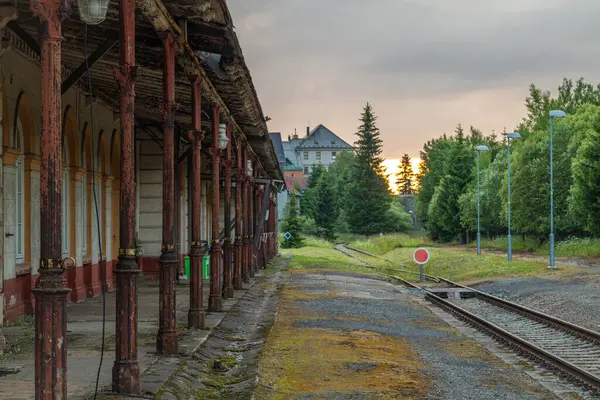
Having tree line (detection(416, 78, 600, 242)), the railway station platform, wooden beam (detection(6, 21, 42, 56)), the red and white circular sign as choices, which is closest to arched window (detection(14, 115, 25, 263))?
the railway station platform

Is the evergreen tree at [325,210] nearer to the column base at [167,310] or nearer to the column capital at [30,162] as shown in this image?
the column capital at [30,162]

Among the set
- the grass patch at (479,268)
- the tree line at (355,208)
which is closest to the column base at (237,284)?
the grass patch at (479,268)

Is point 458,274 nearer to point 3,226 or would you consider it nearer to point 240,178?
point 240,178

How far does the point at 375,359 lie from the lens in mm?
11633

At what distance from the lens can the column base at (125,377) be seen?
8016mm

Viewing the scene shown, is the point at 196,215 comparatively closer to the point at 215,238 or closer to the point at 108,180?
the point at 215,238

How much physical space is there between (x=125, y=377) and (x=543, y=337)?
993cm

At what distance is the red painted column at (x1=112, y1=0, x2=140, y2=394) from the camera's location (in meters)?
8.07

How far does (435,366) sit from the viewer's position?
37.6ft

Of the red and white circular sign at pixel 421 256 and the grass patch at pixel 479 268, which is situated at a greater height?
the red and white circular sign at pixel 421 256

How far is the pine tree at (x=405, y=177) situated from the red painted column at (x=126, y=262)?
546 ft

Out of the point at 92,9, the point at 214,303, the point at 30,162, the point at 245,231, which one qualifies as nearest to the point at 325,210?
the point at 245,231

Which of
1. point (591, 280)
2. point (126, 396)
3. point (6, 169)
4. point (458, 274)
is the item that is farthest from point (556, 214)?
point (126, 396)

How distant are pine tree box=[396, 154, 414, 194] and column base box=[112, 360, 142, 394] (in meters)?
167
